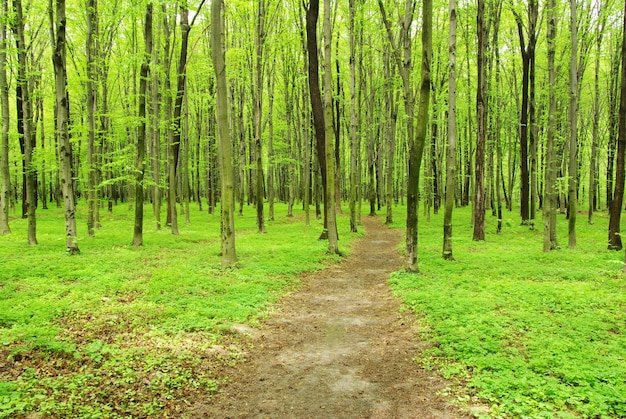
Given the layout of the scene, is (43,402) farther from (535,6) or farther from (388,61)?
(388,61)

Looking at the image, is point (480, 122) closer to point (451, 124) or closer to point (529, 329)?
point (451, 124)

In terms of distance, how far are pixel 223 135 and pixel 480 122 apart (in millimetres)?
11028

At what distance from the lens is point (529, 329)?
6137 millimetres

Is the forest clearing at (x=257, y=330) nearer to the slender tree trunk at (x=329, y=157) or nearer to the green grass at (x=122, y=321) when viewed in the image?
the green grass at (x=122, y=321)

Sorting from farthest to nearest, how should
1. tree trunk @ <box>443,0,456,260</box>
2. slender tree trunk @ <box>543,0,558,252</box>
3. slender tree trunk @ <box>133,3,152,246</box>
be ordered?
slender tree trunk @ <box>133,3,152,246</box> < slender tree trunk @ <box>543,0,558,252</box> < tree trunk @ <box>443,0,456,260</box>

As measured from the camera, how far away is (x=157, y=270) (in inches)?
393

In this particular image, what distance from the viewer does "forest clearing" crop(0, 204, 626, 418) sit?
4.37m

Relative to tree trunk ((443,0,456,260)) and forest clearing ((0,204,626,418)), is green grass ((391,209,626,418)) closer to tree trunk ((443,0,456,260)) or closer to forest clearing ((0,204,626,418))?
forest clearing ((0,204,626,418))

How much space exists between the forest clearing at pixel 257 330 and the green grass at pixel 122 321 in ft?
0.08

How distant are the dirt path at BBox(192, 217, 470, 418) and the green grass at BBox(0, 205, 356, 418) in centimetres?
45

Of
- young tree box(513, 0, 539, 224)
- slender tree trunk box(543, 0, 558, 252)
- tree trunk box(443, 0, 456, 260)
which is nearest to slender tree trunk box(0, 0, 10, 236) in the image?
tree trunk box(443, 0, 456, 260)

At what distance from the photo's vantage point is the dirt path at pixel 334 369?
441 centimetres

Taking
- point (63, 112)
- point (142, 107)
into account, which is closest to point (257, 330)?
point (63, 112)

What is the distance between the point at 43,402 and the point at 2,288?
472cm
